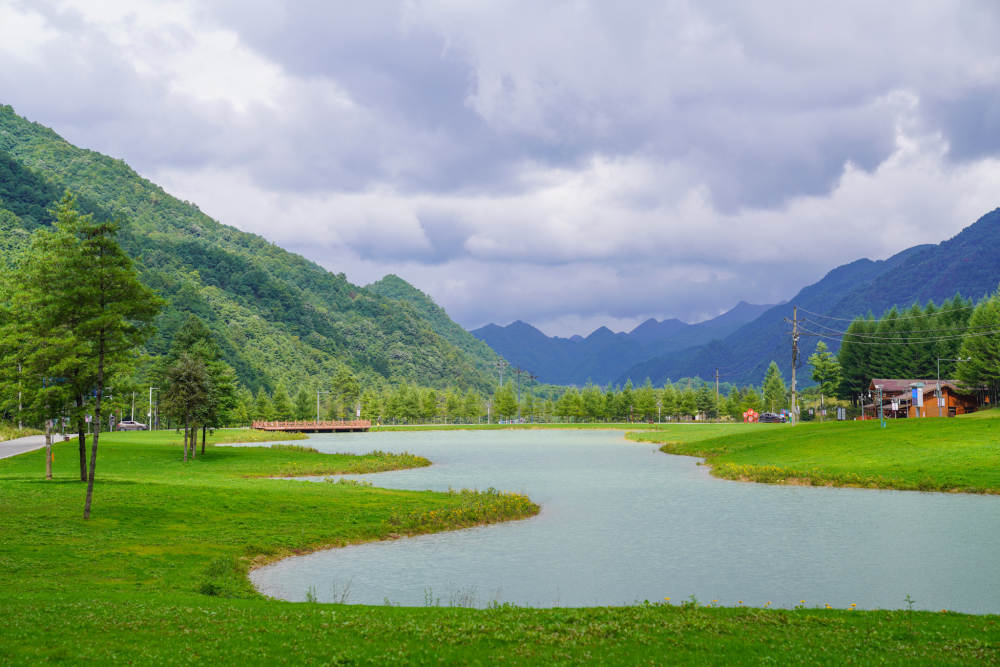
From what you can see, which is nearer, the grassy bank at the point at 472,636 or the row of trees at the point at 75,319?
the grassy bank at the point at 472,636

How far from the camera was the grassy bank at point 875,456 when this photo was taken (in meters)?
41.8

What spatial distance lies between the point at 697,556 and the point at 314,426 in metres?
111

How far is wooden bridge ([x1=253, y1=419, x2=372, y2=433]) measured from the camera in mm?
122375

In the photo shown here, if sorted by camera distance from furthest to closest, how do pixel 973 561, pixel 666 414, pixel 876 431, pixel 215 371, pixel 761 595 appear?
pixel 666 414
pixel 215 371
pixel 876 431
pixel 973 561
pixel 761 595

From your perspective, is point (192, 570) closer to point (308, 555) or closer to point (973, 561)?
point (308, 555)

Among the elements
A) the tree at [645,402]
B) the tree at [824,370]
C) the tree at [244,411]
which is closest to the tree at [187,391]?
the tree at [244,411]

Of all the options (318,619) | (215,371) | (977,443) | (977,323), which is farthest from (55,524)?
(977,323)

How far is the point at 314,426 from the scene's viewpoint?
12756cm

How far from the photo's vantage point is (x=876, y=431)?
192 ft

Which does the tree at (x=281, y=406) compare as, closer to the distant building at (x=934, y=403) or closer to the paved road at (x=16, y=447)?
the paved road at (x=16, y=447)

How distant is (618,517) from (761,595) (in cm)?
1412

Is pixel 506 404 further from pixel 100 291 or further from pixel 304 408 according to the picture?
pixel 100 291

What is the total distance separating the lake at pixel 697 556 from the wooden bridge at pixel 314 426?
294 feet

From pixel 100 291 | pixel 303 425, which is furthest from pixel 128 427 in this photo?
pixel 100 291
